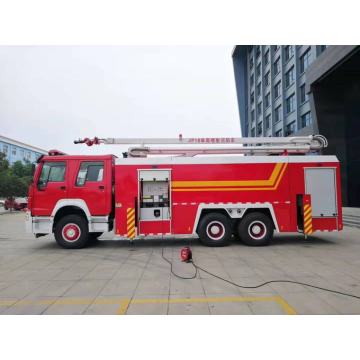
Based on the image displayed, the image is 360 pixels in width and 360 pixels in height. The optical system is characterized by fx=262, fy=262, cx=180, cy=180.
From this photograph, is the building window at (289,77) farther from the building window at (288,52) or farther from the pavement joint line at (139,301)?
the pavement joint line at (139,301)

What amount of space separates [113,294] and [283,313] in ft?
9.05

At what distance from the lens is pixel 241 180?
8078 millimetres

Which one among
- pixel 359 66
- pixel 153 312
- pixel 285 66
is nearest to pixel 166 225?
pixel 153 312

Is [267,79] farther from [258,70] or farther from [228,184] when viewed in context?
[228,184]

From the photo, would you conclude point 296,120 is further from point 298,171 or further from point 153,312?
point 153,312

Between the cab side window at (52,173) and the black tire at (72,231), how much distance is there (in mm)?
1220

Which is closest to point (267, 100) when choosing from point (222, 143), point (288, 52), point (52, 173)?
point (288, 52)

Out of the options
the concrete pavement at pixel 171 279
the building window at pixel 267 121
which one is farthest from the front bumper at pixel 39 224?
the building window at pixel 267 121

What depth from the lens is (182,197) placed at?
8078 mm

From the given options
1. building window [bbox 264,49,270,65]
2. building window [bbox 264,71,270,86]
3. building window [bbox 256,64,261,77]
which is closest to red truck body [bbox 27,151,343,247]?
building window [bbox 264,71,270,86]

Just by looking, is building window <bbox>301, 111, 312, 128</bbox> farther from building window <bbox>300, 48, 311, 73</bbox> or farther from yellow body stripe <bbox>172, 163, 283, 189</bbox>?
yellow body stripe <bbox>172, 163, 283, 189</bbox>

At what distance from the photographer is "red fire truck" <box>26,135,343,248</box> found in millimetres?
8031

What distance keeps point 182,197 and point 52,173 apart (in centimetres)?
411

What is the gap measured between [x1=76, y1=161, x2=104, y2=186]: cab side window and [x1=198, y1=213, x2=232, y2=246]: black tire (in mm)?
3506
